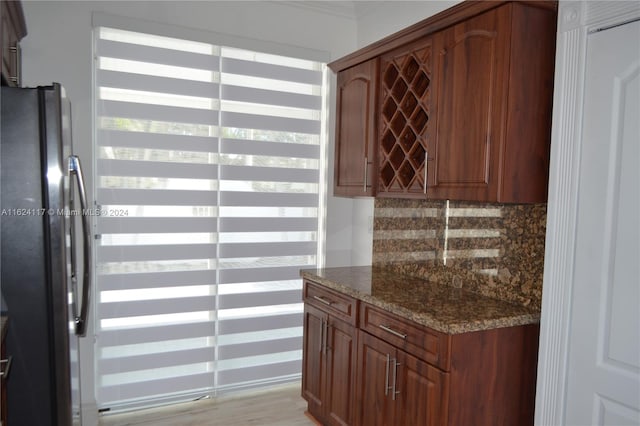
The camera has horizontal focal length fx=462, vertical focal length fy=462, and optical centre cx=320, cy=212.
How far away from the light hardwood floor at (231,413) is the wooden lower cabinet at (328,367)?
22 cm

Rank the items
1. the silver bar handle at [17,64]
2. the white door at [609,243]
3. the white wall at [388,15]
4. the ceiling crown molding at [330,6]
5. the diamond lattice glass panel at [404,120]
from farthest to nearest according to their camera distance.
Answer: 1. the ceiling crown molding at [330,6]
2. the white wall at [388,15]
3. the diamond lattice glass panel at [404,120]
4. the silver bar handle at [17,64]
5. the white door at [609,243]

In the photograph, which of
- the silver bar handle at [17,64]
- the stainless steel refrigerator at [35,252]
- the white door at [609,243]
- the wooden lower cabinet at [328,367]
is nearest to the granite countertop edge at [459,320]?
the white door at [609,243]

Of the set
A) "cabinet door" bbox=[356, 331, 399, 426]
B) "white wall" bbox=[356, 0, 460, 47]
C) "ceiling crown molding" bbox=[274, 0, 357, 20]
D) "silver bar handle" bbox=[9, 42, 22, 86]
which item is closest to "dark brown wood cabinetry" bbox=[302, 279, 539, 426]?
"cabinet door" bbox=[356, 331, 399, 426]

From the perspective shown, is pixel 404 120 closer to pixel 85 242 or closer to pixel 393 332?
pixel 393 332

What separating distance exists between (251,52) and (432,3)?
129 centimetres

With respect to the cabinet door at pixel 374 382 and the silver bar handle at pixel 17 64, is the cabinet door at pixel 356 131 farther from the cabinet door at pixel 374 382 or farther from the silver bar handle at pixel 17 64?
the silver bar handle at pixel 17 64

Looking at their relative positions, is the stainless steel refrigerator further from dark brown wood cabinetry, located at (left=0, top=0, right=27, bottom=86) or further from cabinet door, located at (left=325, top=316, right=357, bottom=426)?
cabinet door, located at (left=325, top=316, right=357, bottom=426)

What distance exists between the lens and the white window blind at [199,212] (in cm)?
299

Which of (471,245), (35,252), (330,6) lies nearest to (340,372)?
(471,245)

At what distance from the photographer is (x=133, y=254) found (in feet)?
9.95

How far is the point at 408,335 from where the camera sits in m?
2.08

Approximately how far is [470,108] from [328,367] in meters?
1.66

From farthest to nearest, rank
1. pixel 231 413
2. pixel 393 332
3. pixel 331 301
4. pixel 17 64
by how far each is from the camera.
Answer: pixel 231 413 → pixel 331 301 → pixel 17 64 → pixel 393 332

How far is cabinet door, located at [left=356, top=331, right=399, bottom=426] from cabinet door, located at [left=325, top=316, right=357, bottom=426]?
0.26 ft
